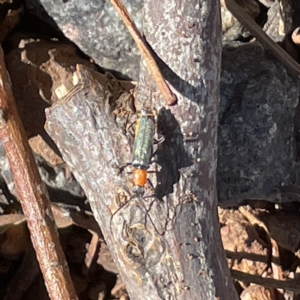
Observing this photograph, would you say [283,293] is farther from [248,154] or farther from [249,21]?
[249,21]

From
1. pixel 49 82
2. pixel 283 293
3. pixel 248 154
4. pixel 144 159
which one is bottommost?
pixel 283 293

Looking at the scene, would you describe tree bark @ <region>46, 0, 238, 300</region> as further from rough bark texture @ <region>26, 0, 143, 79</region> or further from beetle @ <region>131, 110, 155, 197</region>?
rough bark texture @ <region>26, 0, 143, 79</region>

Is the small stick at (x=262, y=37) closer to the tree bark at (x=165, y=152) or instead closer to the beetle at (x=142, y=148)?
the tree bark at (x=165, y=152)

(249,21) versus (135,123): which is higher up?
(249,21)

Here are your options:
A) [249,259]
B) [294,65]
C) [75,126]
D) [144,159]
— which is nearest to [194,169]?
[144,159]

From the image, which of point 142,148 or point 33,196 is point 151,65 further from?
point 33,196

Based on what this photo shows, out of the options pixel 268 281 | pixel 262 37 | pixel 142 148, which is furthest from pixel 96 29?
pixel 268 281
